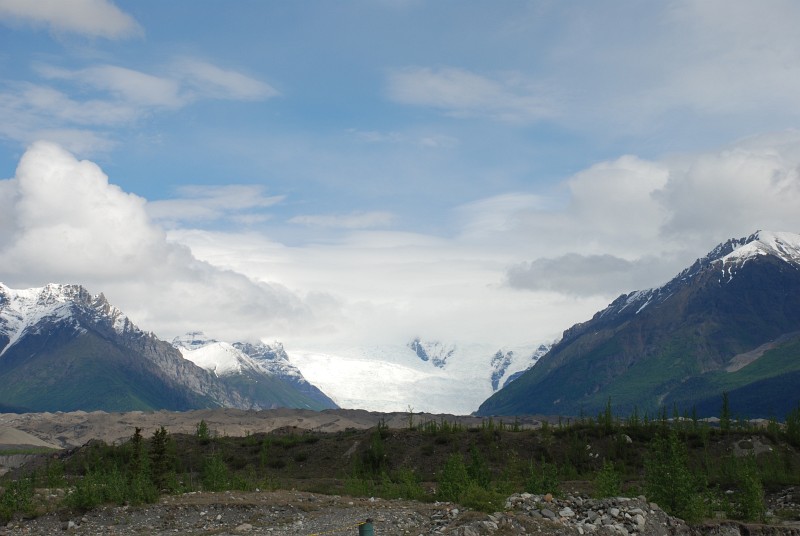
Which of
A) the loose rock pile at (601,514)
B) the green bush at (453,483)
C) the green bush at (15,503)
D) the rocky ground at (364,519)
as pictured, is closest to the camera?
the rocky ground at (364,519)

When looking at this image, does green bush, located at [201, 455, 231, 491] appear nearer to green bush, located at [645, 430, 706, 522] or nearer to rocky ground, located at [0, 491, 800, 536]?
rocky ground, located at [0, 491, 800, 536]

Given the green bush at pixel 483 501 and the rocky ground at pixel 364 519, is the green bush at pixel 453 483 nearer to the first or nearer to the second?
the rocky ground at pixel 364 519

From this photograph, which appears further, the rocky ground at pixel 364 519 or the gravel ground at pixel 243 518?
the gravel ground at pixel 243 518

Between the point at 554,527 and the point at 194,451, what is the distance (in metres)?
60.9

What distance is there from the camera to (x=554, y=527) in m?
31.1

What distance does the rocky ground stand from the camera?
102 ft

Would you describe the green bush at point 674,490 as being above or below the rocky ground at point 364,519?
above

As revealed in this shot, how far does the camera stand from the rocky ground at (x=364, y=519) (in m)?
31.2

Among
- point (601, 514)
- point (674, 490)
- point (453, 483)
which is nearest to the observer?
point (601, 514)

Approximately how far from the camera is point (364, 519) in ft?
114

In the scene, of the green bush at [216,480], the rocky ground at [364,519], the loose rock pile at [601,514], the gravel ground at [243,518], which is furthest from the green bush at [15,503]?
the loose rock pile at [601,514]

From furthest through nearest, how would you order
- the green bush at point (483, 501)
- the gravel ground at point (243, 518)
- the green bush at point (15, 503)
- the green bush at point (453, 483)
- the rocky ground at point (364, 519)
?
the green bush at point (453, 483)
the green bush at point (15, 503)
the gravel ground at point (243, 518)
the green bush at point (483, 501)
the rocky ground at point (364, 519)

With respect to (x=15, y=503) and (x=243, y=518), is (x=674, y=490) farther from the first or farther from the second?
(x=15, y=503)

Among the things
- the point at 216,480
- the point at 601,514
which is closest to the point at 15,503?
the point at 216,480
